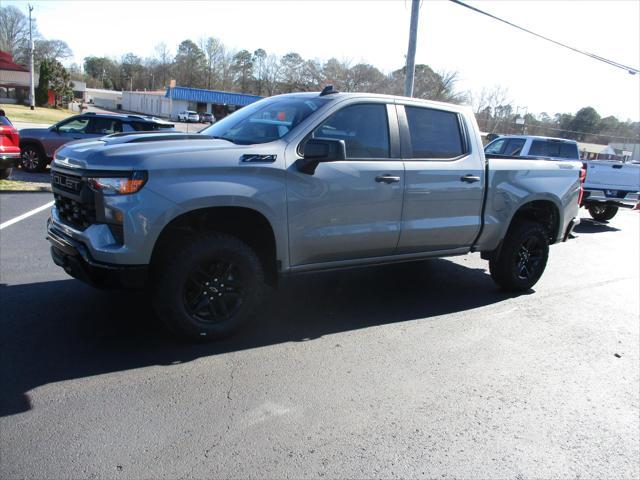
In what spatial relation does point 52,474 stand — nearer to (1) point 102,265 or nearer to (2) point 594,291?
(1) point 102,265

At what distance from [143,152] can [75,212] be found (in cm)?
79

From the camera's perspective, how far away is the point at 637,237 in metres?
12.3

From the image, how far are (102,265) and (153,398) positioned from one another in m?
1.03

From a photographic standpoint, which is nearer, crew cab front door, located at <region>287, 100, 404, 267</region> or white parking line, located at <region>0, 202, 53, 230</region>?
crew cab front door, located at <region>287, 100, 404, 267</region>

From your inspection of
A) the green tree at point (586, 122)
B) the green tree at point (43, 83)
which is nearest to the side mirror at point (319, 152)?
the green tree at point (43, 83)

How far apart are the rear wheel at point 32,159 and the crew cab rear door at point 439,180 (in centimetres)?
1186

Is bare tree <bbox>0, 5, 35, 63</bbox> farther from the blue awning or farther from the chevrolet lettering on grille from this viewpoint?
the chevrolet lettering on grille

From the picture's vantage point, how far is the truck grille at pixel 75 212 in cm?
398

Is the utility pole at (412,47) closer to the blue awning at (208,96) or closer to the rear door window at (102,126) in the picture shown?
the rear door window at (102,126)

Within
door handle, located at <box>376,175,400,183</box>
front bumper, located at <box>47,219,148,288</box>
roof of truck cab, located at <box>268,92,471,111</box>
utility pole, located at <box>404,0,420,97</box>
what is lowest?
front bumper, located at <box>47,219,148,288</box>

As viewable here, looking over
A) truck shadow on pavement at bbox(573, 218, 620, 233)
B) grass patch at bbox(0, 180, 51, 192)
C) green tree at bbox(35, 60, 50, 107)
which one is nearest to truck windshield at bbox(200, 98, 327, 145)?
grass patch at bbox(0, 180, 51, 192)

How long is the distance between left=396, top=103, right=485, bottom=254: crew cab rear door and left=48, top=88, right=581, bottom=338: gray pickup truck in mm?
14

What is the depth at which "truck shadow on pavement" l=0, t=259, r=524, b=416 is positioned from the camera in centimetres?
391

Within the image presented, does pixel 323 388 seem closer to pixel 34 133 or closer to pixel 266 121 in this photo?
pixel 266 121
